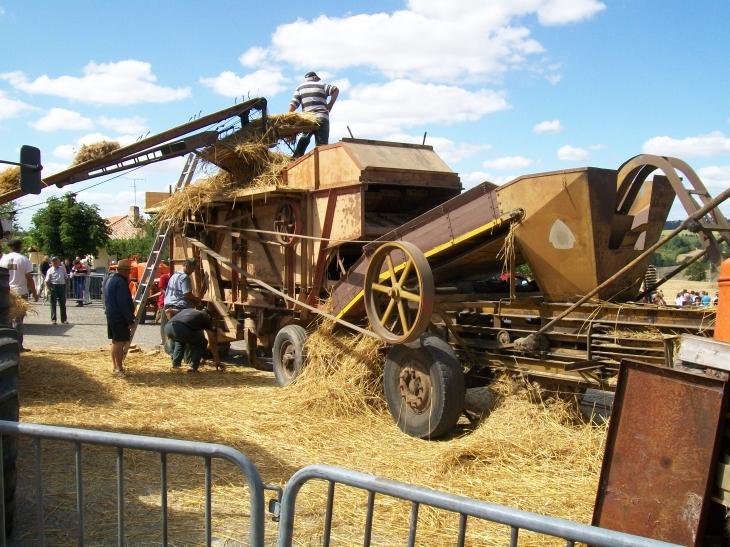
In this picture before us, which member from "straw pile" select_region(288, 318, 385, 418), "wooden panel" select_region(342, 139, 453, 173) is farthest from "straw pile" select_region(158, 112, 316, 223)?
"straw pile" select_region(288, 318, 385, 418)

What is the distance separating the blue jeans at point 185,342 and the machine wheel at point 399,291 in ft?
12.2

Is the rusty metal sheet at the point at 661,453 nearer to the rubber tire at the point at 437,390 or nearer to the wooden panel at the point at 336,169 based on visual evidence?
the rubber tire at the point at 437,390

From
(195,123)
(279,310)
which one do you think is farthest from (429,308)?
(195,123)

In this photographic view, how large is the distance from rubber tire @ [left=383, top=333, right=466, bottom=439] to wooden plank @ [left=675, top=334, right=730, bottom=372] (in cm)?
247

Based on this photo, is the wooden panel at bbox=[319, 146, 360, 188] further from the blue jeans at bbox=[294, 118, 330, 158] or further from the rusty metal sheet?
the rusty metal sheet

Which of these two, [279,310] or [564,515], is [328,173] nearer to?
[279,310]

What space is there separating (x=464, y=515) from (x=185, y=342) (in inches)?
301

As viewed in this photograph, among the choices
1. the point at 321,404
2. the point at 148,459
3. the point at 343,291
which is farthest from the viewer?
the point at 343,291

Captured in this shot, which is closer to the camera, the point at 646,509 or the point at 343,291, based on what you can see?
the point at 646,509

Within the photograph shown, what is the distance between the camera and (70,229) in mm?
31922

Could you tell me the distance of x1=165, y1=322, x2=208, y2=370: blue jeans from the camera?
29.7ft

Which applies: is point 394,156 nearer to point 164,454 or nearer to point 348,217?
point 348,217

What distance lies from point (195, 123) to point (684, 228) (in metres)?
6.68

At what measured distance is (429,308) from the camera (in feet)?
17.3
